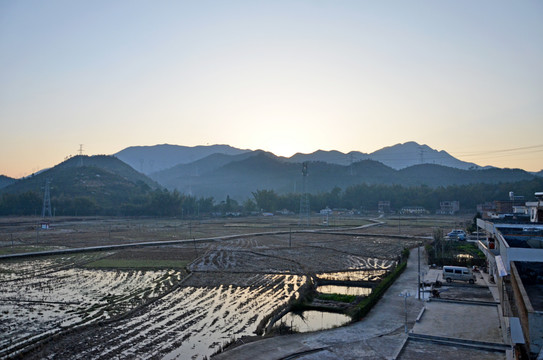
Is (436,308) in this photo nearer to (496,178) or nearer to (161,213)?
(161,213)

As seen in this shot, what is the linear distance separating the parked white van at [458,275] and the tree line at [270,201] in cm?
8220

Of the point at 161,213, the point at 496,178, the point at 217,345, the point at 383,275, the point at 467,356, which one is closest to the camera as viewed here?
the point at 467,356

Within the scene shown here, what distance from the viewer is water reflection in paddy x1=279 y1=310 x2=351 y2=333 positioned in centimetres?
1795

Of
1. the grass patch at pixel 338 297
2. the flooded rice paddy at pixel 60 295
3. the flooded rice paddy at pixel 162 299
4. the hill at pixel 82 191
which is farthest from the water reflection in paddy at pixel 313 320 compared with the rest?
the hill at pixel 82 191

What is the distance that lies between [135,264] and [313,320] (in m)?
18.2

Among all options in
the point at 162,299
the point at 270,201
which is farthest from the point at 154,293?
the point at 270,201

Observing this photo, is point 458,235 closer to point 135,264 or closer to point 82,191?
point 135,264

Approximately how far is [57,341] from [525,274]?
53.0 feet

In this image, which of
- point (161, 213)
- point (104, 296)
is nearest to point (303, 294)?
point (104, 296)

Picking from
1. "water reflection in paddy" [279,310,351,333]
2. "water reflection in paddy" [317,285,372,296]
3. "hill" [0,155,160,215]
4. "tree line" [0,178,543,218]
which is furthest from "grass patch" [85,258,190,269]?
"hill" [0,155,160,215]

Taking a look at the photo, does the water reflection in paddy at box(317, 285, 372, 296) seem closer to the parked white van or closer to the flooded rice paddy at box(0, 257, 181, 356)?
the parked white van

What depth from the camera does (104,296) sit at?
22.3 metres

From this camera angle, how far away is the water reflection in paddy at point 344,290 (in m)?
23.9

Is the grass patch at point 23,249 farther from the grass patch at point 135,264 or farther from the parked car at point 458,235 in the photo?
the parked car at point 458,235
